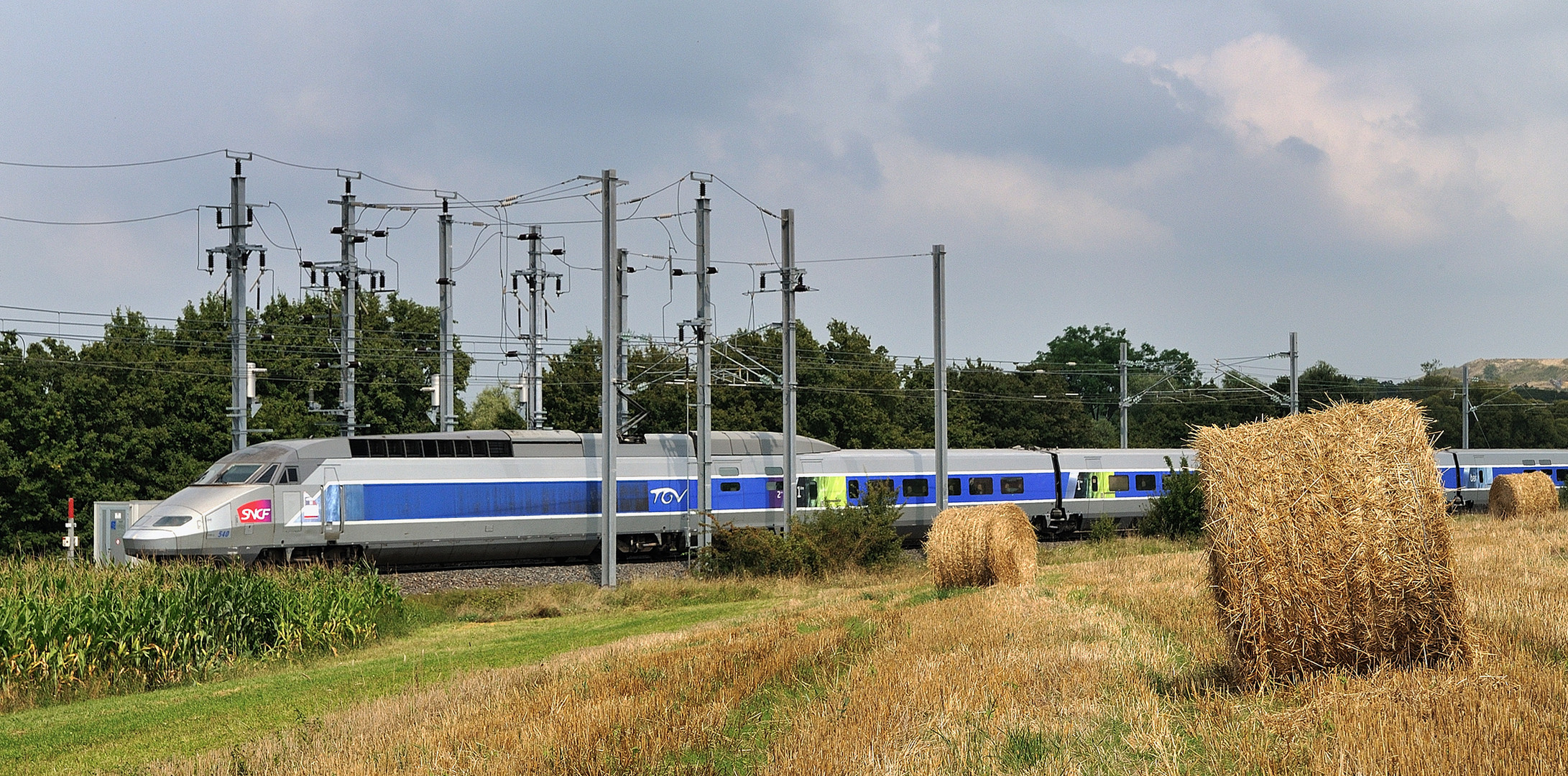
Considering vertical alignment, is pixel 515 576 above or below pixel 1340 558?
below

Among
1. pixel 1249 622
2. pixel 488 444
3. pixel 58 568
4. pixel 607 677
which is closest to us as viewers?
pixel 1249 622

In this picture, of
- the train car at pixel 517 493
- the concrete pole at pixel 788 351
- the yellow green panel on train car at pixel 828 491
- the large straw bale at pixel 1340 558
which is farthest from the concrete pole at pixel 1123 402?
the large straw bale at pixel 1340 558

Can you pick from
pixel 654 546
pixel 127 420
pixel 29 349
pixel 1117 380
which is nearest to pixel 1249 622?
pixel 654 546

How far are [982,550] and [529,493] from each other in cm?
1663

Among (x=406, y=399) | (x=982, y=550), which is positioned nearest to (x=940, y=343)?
(x=982, y=550)

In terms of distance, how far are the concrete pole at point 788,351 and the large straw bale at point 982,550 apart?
12.4 m

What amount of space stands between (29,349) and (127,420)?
21.3ft

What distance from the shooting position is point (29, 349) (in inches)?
2296

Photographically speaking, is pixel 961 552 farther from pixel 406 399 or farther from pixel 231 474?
pixel 406 399

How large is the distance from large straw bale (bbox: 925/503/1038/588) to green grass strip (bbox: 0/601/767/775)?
3.67m

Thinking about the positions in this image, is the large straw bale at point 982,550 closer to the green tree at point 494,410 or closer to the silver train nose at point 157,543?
the silver train nose at point 157,543

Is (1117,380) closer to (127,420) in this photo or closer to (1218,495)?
(127,420)

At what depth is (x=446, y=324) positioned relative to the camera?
43500 millimetres

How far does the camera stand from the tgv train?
2969 cm
